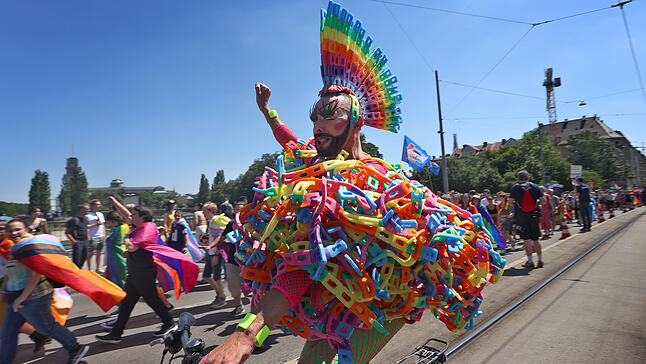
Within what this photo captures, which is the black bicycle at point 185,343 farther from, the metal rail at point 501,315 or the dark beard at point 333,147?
the metal rail at point 501,315

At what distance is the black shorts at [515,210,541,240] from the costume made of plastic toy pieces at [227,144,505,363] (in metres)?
5.63

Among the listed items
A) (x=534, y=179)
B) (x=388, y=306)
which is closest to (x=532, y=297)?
(x=388, y=306)

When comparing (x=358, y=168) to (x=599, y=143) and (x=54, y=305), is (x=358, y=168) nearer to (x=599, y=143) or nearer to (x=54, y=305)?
(x=54, y=305)

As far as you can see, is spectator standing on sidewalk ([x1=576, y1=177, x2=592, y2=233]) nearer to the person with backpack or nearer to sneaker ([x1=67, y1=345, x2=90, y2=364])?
the person with backpack

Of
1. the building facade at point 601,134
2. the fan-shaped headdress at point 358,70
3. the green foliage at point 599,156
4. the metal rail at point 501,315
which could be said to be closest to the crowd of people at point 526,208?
the metal rail at point 501,315

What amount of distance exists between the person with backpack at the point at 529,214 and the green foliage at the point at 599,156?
57.5 metres

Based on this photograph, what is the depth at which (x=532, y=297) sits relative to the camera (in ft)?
15.5

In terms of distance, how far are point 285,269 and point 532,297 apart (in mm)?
4559

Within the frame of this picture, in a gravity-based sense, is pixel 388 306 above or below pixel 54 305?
above

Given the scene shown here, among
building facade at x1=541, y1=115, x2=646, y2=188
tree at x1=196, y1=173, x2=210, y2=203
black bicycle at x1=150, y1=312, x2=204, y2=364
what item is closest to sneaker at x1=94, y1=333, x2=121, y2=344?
black bicycle at x1=150, y1=312, x2=204, y2=364

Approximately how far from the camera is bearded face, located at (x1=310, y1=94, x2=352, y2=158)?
206cm

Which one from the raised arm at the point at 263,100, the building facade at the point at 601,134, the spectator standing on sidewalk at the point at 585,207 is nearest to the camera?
the raised arm at the point at 263,100

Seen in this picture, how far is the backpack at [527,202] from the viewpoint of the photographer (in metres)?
6.69

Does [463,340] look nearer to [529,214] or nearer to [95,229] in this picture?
[529,214]
